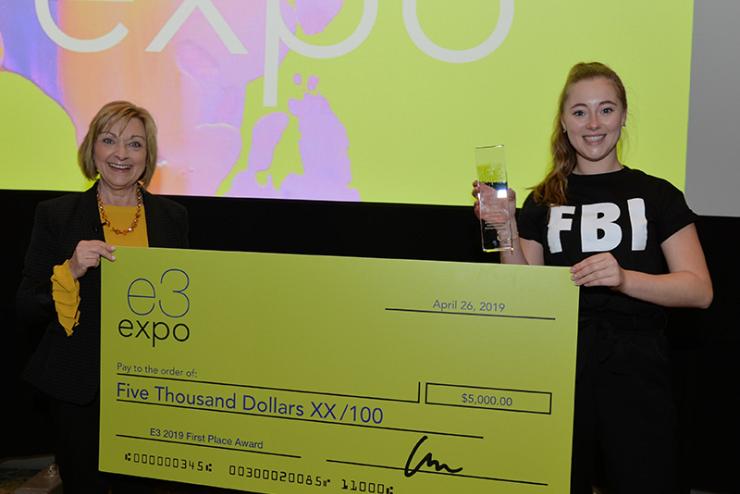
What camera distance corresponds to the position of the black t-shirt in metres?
1.77

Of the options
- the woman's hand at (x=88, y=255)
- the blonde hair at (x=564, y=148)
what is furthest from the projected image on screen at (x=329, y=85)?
the woman's hand at (x=88, y=255)

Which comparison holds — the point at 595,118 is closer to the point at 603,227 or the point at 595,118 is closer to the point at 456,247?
the point at 603,227

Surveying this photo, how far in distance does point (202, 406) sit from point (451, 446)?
2.08 ft

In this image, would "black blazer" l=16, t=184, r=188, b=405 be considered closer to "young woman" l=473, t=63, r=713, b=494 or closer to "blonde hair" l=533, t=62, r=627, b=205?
"young woman" l=473, t=63, r=713, b=494

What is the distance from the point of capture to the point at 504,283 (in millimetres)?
1656

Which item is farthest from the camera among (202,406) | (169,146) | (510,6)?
(169,146)

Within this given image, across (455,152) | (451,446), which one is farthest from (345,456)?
(455,152)

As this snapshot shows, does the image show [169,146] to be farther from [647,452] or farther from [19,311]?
[647,452]

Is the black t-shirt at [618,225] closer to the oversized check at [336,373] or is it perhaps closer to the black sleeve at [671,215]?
the black sleeve at [671,215]

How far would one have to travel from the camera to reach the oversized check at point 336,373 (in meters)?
1.65

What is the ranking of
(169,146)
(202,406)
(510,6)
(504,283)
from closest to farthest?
1. (504,283)
2. (202,406)
3. (510,6)
4. (169,146)

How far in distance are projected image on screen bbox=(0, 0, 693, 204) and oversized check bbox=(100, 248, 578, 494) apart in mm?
1099
